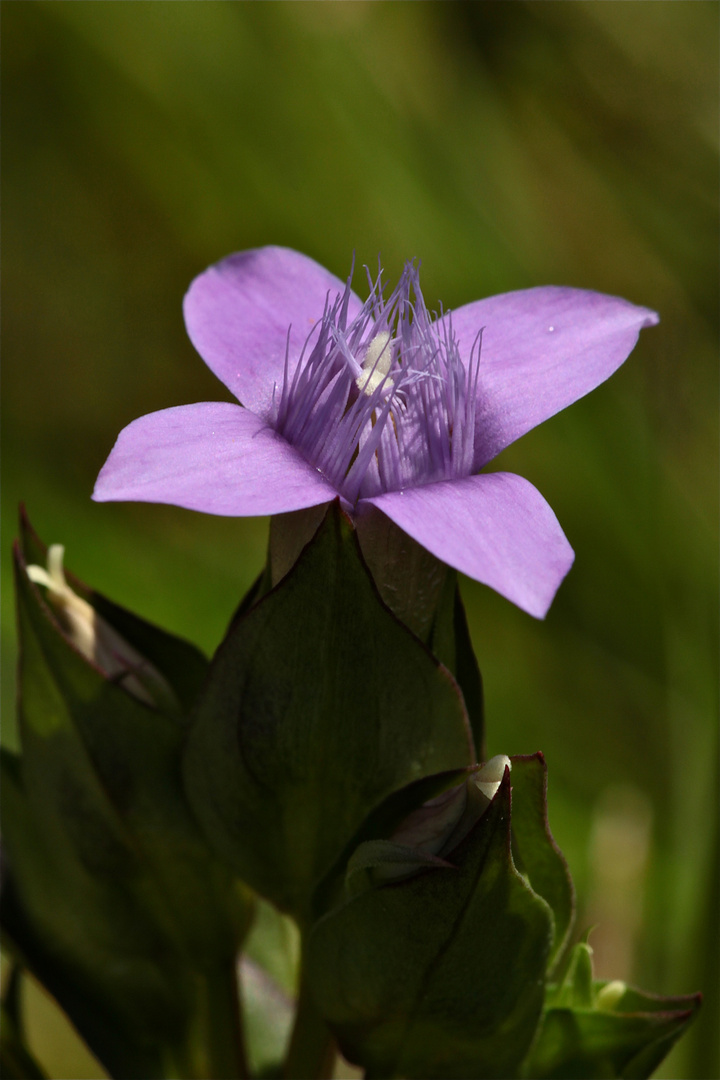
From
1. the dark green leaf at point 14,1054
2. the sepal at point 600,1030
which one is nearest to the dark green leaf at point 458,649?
the sepal at point 600,1030

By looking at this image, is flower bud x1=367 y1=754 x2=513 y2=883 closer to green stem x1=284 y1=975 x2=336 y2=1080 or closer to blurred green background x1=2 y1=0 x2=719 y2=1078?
green stem x1=284 y1=975 x2=336 y2=1080

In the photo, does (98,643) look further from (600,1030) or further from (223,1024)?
(600,1030)

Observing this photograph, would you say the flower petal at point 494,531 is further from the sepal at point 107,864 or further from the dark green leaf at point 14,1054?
the dark green leaf at point 14,1054

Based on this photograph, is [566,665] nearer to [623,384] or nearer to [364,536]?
[623,384]

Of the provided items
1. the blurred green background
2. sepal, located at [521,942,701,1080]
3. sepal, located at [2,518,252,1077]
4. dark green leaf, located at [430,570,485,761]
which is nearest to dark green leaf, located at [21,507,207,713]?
sepal, located at [2,518,252,1077]

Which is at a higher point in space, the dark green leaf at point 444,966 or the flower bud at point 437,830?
the flower bud at point 437,830

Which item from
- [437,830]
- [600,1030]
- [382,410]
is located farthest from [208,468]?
[600,1030]
